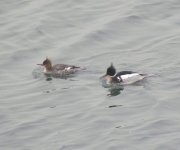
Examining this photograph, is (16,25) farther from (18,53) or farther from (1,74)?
(1,74)

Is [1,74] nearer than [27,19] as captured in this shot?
Yes

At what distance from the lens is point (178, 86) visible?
65.1 feet

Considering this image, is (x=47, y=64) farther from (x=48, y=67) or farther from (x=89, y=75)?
(x=89, y=75)

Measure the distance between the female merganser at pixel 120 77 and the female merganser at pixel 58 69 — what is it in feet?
3.31

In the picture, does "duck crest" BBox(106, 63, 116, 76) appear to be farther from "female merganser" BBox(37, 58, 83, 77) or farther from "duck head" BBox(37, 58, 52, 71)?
"duck head" BBox(37, 58, 52, 71)

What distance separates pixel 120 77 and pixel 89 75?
1.04 metres

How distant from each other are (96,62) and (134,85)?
1959 mm

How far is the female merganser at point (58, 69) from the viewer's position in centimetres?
2178

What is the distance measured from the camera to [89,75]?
854 inches

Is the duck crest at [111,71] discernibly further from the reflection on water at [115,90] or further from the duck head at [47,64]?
the duck head at [47,64]

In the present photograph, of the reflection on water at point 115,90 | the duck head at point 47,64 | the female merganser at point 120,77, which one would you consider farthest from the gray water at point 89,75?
the duck head at point 47,64

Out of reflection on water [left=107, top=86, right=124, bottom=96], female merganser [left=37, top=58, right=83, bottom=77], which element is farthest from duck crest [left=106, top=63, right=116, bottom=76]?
female merganser [left=37, top=58, right=83, bottom=77]

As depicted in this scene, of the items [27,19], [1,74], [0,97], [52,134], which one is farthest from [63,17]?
[52,134]

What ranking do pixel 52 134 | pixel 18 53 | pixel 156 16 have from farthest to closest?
pixel 156 16, pixel 18 53, pixel 52 134
